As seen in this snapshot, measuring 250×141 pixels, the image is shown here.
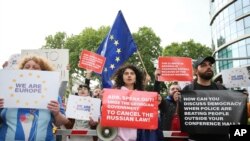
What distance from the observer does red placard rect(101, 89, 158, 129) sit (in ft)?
14.8

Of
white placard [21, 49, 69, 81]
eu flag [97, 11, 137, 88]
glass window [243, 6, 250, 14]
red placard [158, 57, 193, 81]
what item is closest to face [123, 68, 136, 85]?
red placard [158, 57, 193, 81]

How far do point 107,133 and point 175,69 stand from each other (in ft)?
9.68

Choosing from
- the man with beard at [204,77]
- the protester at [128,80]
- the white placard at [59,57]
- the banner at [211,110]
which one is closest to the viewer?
the banner at [211,110]

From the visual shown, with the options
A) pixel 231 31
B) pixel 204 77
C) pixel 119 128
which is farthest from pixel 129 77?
pixel 231 31

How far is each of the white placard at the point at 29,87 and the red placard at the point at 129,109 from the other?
78 centimetres

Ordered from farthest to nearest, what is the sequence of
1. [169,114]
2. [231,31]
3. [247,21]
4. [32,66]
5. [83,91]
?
1. [231,31]
2. [247,21]
3. [83,91]
4. [169,114]
5. [32,66]

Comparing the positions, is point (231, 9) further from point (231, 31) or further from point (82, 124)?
point (82, 124)

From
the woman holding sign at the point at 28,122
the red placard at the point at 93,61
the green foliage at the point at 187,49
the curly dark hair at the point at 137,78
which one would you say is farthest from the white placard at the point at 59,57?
the green foliage at the point at 187,49

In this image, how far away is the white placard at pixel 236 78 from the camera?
979 cm

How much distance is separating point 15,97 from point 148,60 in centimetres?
3840

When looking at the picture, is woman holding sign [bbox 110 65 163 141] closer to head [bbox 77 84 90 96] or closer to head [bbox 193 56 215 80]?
head [bbox 193 56 215 80]

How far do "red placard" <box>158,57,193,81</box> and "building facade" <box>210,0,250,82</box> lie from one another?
95.8 feet

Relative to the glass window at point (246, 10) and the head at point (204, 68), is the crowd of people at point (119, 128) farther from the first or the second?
the glass window at point (246, 10)

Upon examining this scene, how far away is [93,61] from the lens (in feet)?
27.8
